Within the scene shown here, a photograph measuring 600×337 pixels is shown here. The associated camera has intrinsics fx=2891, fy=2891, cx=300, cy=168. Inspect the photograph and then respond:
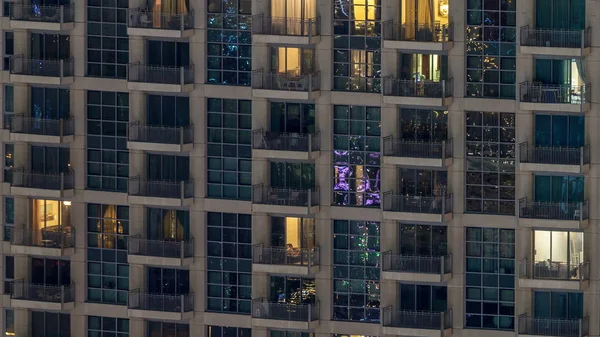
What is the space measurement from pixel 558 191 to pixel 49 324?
924 inches

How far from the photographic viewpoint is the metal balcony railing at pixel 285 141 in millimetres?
119438

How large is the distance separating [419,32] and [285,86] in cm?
609

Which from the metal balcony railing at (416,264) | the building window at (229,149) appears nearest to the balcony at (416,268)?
the metal balcony railing at (416,264)

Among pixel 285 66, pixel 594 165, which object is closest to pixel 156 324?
pixel 285 66

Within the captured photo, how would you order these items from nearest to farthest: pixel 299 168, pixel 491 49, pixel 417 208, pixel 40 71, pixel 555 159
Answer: pixel 555 159, pixel 491 49, pixel 417 208, pixel 299 168, pixel 40 71

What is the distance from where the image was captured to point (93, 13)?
123m

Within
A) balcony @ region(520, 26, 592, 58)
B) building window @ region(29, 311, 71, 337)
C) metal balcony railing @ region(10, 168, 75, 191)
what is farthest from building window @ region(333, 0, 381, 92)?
building window @ region(29, 311, 71, 337)

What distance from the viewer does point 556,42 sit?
116 meters

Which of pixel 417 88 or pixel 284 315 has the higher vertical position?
pixel 417 88

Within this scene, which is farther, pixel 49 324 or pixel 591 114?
pixel 49 324

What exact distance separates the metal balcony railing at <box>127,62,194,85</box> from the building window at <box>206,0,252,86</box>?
94 centimetres

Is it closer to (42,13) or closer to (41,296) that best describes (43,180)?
(41,296)

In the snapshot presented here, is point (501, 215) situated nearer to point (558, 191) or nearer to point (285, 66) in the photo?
point (558, 191)

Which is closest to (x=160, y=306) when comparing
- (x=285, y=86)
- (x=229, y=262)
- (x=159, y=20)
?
(x=229, y=262)
